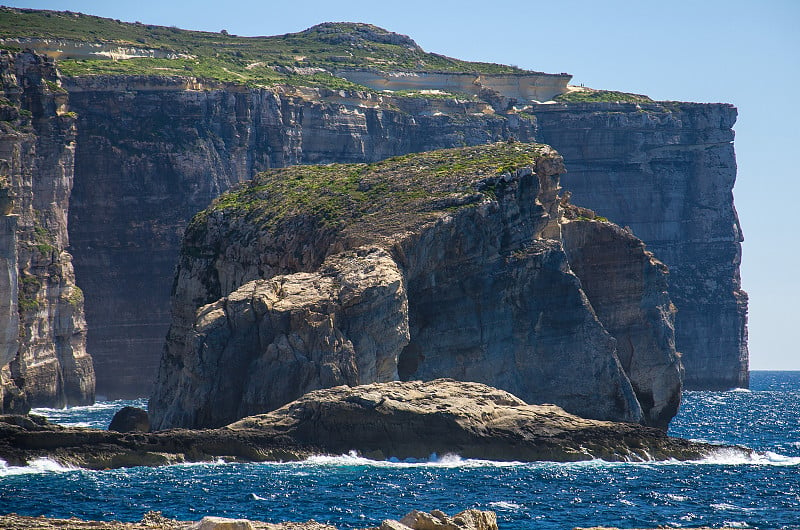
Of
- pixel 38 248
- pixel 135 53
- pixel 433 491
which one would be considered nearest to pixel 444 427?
pixel 433 491

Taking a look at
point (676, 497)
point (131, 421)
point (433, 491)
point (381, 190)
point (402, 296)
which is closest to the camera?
point (433, 491)

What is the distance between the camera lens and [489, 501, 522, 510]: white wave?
73.6 m

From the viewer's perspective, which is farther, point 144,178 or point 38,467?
point 144,178

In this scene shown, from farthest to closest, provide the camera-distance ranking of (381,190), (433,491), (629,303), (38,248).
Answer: (38,248)
(629,303)
(381,190)
(433,491)

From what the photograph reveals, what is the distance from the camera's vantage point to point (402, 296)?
3787 inches

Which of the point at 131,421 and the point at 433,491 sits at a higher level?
the point at 433,491

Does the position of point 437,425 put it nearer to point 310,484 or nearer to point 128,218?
point 310,484

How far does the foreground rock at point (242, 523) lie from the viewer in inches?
2092

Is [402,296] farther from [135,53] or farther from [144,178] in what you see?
[135,53]

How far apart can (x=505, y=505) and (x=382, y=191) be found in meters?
40.1

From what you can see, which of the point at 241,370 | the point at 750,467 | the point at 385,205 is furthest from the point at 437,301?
the point at 750,467

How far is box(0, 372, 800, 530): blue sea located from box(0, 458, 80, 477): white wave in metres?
0.08

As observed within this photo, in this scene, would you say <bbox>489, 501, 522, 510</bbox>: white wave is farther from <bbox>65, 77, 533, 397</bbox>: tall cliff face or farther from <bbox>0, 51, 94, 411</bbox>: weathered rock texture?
<bbox>65, 77, 533, 397</bbox>: tall cliff face

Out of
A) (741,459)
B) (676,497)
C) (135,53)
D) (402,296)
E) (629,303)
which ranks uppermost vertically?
(135,53)
